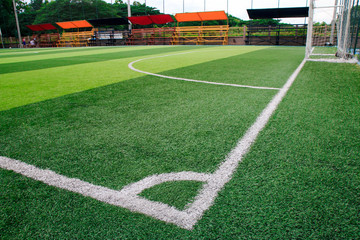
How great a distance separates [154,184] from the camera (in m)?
1.57

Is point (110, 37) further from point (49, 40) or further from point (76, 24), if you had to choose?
point (49, 40)

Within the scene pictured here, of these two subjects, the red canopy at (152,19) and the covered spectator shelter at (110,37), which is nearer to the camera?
the red canopy at (152,19)

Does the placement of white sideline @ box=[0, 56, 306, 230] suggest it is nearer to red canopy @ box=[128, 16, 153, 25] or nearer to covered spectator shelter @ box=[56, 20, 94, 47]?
red canopy @ box=[128, 16, 153, 25]

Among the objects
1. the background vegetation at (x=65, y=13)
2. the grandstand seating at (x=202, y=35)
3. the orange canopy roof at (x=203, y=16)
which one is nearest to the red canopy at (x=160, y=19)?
the orange canopy roof at (x=203, y=16)

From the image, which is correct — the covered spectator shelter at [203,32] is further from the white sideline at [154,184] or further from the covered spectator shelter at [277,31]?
the white sideline at [154,184]

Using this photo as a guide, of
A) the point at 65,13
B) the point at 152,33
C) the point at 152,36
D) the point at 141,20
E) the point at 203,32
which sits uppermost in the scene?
the point at 65,13

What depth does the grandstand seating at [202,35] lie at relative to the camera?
24375mm

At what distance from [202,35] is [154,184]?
25667 millimetres

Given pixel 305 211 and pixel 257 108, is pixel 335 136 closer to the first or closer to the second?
pixel 257 108

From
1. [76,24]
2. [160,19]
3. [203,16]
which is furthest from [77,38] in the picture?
[203,16]

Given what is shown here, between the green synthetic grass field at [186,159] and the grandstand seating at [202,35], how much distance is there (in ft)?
72.0

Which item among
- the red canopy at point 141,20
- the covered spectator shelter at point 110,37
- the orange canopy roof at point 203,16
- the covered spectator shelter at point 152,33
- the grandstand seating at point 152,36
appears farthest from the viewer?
the red canopy at point 141,20

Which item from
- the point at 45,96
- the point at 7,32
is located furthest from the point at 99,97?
the point at 7,32

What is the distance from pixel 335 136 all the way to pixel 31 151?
249 cm
